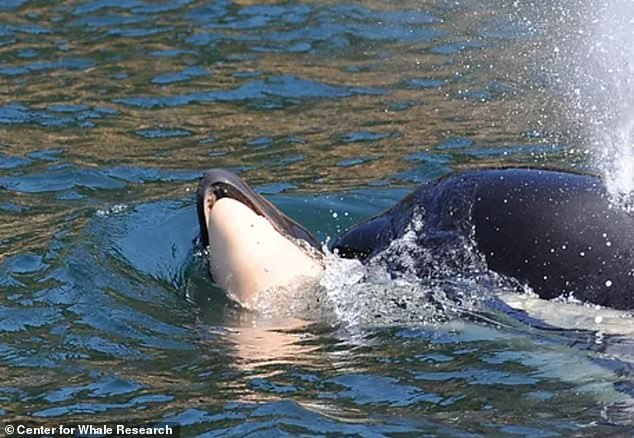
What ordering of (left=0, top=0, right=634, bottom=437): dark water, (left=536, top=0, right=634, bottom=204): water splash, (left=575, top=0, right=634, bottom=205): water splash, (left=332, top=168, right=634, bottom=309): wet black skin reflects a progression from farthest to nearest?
(left=536, top=0, right=634, bottom=204): water splash
(left=575, top=0, right=634, bottom=205): water splash
(left=332, top=168, right=634, bottom=309): wet black skin
(left=0, top=0, right=634, bottom=437): dark water

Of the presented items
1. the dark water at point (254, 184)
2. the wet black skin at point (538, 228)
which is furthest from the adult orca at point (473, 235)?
the dark water at point (254, 184)

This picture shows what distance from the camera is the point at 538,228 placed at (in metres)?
7.05

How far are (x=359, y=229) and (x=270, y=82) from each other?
5.08 metres

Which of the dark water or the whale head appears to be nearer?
the dark water

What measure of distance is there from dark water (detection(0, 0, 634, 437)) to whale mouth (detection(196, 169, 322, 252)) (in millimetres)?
467

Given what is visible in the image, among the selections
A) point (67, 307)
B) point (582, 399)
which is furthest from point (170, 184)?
point (582, 399)

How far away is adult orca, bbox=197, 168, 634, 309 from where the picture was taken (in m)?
6.87

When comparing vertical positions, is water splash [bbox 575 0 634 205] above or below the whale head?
above

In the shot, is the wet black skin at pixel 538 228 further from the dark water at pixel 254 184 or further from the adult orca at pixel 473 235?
the dark water at pixel 254 184

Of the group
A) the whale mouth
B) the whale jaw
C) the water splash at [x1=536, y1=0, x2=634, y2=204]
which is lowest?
the whale jaw

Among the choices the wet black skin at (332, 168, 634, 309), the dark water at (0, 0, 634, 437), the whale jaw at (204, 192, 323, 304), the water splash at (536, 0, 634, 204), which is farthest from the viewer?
the water splash at (536, 0, 634, 204)

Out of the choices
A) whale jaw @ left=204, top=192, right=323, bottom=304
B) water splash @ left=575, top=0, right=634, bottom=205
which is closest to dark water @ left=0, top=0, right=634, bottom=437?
whale jaw @ left=204, top=192, right=323, bottom=304

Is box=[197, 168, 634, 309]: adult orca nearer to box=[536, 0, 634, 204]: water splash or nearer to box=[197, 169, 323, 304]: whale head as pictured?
box=[197, 169, 323, 304]: whale head

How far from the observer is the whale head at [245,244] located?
7.52 m
